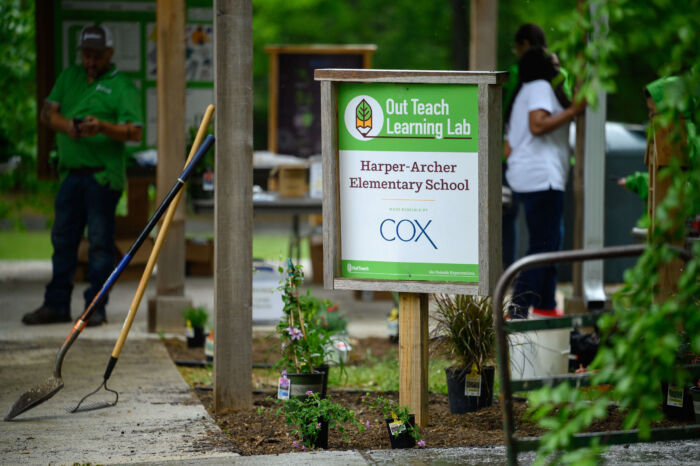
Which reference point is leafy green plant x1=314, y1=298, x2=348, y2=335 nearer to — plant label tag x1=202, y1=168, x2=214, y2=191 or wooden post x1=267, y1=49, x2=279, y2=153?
plant label tag x1=202, y1=168, x2=214, y2=191

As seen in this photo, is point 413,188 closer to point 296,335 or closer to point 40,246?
point 296,335

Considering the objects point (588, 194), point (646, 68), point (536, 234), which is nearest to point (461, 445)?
point (536, 234)

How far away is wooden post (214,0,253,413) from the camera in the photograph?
16.5 ft

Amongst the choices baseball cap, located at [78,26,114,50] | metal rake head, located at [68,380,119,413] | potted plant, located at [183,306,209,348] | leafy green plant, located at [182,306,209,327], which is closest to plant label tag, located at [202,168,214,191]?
baseball cap, located at [78,26,114,50]

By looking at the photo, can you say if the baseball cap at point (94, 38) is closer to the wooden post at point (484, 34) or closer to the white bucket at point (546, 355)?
the wooden post at point (484, 34)

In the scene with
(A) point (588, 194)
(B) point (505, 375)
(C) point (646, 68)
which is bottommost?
(B) point (505, 375)

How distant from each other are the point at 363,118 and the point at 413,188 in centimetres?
38

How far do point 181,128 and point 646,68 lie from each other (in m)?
18.2

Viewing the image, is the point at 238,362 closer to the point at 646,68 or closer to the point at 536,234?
the point at 536,234

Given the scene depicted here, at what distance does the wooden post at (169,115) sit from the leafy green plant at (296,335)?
2.59m

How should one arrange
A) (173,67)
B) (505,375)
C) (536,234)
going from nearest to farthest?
(505,375) < (536,234) < (173,67)

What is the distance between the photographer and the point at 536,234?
6.84 meters

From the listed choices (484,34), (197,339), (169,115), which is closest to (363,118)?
(197,339)

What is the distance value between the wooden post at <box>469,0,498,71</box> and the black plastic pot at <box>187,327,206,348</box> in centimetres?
271
